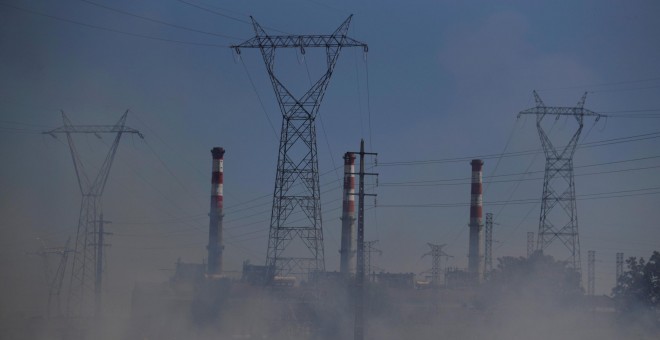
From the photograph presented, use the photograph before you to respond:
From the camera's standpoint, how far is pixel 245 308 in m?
52.6

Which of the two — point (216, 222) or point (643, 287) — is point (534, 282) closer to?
point (643, 287)

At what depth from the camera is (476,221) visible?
69312 mm

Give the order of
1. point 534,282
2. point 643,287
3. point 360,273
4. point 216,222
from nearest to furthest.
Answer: point 360,273 → point 643,287 → point 216,222 → point 534,282

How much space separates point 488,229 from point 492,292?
13.5m

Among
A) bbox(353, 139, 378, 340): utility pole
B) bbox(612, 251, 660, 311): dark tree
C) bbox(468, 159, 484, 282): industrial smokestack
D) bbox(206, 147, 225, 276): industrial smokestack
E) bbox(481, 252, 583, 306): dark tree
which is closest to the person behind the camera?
bbox(353, 139, 378, 340): utility pole

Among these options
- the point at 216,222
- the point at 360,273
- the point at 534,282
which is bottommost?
the point at 534,282

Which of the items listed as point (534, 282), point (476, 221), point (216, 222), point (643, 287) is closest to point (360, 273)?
point (643, 287)

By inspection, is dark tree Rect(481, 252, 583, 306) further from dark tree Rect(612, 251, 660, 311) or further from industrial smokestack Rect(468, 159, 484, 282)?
dark tree Rect(612, 251, 660, 311)

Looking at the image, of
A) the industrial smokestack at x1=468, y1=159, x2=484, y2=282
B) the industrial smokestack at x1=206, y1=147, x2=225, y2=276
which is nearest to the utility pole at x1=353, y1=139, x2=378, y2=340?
the industrial smokestack at x1=206, y1=147, x2=225, y2=276

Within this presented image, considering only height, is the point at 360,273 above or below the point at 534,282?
above

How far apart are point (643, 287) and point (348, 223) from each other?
23.9 metres

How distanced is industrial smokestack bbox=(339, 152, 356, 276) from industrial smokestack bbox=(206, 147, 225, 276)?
9993mm

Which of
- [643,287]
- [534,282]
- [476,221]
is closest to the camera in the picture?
[643,287]

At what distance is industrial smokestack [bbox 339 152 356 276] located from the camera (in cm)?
6412
